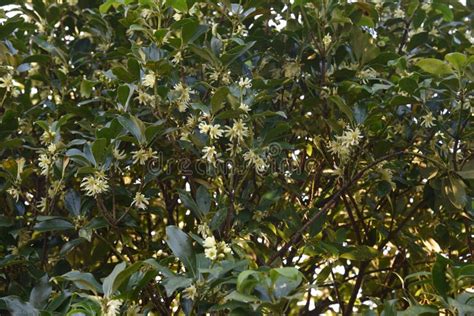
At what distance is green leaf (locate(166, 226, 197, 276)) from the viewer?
50.1 inches

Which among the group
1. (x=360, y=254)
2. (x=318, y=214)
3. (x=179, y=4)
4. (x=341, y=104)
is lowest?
(x=360, y=254)

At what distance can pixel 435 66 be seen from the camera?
1.51m

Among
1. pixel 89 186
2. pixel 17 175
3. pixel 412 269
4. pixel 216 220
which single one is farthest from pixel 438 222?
pixel 17 175

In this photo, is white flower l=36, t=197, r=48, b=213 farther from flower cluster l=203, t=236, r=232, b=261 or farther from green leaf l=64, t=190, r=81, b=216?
flower cluster l=203, t=236, r=232, b=261

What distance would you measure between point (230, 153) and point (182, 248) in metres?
0.32

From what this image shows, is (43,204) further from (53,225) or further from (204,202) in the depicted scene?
(204,202)

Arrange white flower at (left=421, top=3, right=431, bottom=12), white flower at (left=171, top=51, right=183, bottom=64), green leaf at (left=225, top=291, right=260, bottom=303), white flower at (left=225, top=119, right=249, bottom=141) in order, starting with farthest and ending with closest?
white flower at (left=421, top=3, right=431, bottom=12) → white flower at (left=171, top=51, right=183, bottom=64) → white flower at (left=225, top=119, right=249, bottom=141) → green leaf at (left=225, top=291, right=260, bottom=303)

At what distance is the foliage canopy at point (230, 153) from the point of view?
1.45m

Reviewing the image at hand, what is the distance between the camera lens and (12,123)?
167 centimetres

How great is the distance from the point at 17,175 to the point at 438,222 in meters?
1.09

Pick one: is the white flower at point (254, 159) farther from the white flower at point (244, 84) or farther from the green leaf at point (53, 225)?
the green leaf at point (53, 225)

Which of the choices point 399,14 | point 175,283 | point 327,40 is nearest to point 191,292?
point 175,283

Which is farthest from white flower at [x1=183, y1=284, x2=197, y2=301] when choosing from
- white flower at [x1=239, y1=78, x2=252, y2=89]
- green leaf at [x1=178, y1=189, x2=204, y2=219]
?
white flower at [x1=239, y1=78, x2=252, y2=89]

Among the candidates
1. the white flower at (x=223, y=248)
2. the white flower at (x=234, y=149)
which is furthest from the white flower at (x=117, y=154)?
the white flower at (x=223, y=248)
